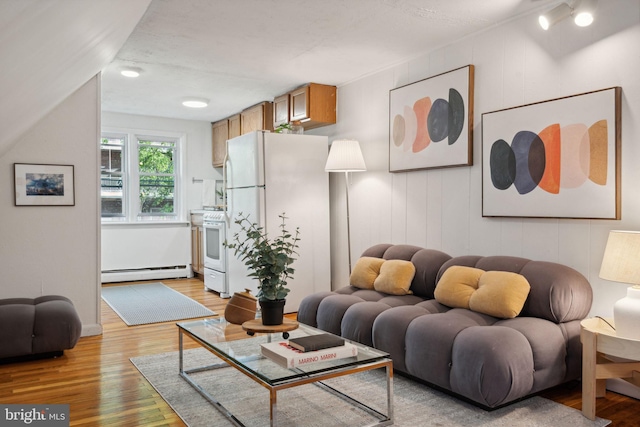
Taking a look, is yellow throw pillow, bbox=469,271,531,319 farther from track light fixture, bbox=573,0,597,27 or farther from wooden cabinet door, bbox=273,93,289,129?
wooden cabinet door, bbox=273,93,289,129

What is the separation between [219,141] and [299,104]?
247 cm

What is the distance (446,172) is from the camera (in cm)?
388

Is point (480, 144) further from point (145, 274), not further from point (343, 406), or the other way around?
point (145, 274)

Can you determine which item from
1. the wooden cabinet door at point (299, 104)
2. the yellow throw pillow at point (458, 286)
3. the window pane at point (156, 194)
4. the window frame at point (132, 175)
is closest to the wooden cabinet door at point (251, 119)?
the wooden cabinet door at point (299, 104)

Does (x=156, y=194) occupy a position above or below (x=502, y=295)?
above

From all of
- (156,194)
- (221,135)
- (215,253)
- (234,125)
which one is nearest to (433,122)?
(215,253)

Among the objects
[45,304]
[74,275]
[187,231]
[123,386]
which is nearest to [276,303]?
[123,386]

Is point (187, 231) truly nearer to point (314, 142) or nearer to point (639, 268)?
point (314, 142)

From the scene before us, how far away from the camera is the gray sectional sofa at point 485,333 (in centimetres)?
245

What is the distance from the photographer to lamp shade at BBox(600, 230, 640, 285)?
2.36 m

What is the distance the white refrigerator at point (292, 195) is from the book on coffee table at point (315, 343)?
2.44m

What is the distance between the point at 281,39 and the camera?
372 cm

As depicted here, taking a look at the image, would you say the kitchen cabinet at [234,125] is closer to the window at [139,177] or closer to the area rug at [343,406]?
the window at [139,177]

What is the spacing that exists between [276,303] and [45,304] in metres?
1.92
